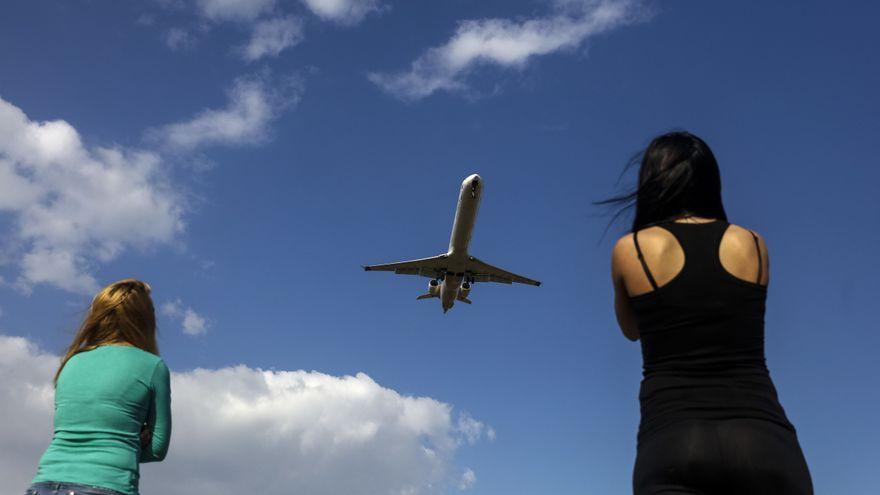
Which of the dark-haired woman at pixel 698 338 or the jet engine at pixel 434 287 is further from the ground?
the jet engine at pixel 434 287

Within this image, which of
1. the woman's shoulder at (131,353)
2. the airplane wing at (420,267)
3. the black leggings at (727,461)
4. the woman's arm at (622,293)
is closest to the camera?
the black leggings at (727,461)

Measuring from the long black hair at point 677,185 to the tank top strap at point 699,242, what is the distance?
20 centimetres

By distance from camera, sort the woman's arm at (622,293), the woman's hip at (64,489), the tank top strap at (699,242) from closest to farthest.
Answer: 1. the tank top strap at (699,242)
2. the woman's arm at (622,293)
3. the woman's hip at (64,489)

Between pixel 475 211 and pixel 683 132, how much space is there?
51.4 metres

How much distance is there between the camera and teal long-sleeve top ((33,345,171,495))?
213 inches

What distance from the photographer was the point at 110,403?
18.4ft

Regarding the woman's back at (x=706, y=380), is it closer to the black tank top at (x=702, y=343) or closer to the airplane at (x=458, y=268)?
the black tank top at (x=702, y=343)

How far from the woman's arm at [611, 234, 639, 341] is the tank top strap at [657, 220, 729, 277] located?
26 cm

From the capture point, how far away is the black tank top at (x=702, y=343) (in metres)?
3.96

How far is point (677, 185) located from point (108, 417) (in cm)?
424

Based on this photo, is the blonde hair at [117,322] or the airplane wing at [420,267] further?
the airplane wing at [420,267]

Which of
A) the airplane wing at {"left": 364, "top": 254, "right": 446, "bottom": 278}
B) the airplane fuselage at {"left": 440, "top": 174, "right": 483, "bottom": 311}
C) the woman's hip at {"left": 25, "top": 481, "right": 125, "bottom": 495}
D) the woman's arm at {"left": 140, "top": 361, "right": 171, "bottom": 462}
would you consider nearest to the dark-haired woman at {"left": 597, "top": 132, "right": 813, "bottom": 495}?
the woman's arm at {"left": 140, "top": 361, "right": 171, "bottom": 462}

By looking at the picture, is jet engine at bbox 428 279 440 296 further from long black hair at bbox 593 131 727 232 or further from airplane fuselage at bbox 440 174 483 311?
long black hair at bbox 593 131 727 232

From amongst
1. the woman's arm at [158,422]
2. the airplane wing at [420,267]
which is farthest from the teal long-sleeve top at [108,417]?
the airplane wing at [420,267]
